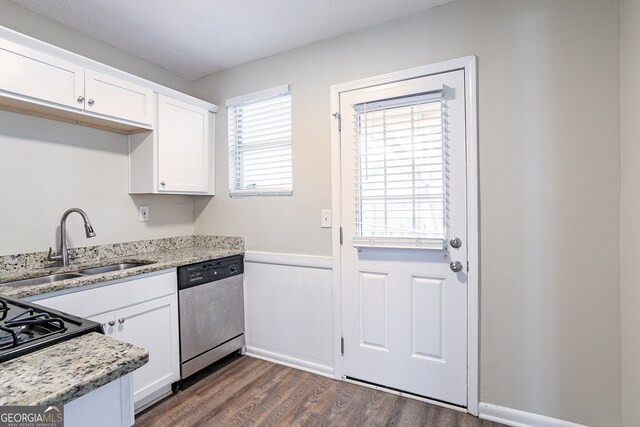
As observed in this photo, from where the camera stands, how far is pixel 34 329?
0.86 metres

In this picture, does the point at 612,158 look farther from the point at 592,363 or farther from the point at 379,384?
the point at 379,384

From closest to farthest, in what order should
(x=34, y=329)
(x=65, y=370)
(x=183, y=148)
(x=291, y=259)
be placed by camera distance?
1. (x=65, y=370)
2. (x=34, y=329)
3. (x=291, y=259)
4. (x=183, y=148)

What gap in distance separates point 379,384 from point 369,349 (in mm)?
234

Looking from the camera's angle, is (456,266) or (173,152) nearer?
(456,266)

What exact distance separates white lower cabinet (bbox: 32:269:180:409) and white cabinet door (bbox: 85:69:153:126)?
1.09 meters

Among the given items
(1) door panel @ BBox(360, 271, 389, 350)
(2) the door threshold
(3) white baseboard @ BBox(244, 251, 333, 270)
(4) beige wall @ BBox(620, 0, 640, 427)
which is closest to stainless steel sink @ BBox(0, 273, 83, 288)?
(3) white baseboard @ BBox(244, 251, 333, 270)

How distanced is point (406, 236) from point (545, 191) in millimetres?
780

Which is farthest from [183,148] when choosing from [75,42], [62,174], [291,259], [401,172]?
[401,172]

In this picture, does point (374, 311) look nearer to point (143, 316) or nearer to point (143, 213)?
point (143, 316)

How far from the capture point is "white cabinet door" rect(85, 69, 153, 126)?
79.0 inches

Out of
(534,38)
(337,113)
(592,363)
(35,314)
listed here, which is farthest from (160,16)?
(592,363)

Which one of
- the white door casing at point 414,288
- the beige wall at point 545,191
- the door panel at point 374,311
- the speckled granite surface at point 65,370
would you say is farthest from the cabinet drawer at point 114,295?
the beige wall at point 545,191

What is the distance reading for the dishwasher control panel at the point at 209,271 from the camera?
2197 mm

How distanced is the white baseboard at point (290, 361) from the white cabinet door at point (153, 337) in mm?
673
